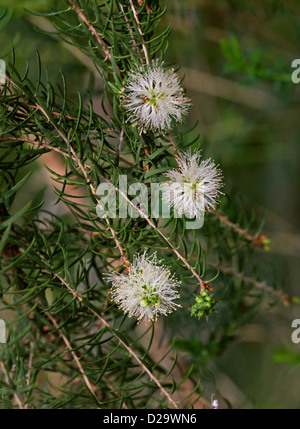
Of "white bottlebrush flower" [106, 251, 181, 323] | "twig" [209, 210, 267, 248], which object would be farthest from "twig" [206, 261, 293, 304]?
"white bottlebrush flower" [106, 251, 181, 323]

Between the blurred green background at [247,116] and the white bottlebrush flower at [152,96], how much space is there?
39 centimetres

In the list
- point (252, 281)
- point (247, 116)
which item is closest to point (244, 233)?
point (252, 281)

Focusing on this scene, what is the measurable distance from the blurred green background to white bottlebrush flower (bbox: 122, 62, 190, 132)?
39cm

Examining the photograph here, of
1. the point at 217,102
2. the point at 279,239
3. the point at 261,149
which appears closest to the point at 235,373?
the point at 279,239

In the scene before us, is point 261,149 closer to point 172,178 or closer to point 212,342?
point 212,342

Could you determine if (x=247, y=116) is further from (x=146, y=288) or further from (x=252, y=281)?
(x=146, y=288)

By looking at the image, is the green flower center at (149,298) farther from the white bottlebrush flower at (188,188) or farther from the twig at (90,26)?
the twig at (90,26)

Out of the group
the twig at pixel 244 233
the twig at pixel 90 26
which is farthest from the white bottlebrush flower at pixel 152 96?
the twig at pixel 244 233

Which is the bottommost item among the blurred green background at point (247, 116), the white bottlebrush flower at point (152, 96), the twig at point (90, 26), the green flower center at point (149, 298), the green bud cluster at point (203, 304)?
the green flower center at point (149, 298)

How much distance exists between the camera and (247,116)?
0.93m

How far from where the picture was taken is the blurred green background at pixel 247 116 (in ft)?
2.36

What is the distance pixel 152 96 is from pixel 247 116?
71 cm

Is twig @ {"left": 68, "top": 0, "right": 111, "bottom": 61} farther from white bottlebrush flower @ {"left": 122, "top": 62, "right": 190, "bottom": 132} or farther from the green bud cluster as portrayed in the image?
the green bud cluster

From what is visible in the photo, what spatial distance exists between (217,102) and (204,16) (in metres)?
0.27
